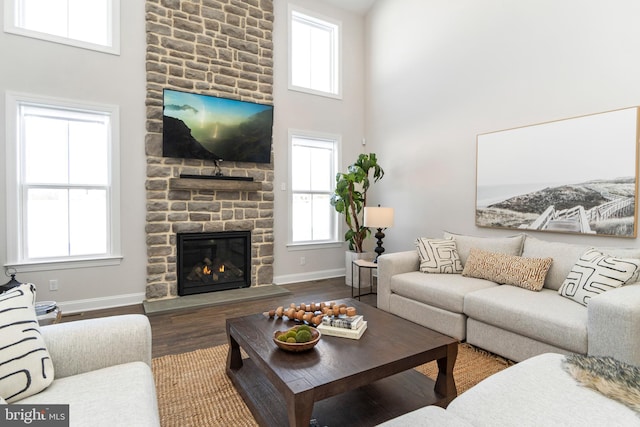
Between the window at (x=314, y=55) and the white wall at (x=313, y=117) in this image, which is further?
the window at (x=314, y=55)

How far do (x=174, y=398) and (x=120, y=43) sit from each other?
12.3 feet

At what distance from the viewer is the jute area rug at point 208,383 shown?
1.84 meters

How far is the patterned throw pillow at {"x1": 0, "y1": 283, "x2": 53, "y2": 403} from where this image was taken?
1193 millimetres

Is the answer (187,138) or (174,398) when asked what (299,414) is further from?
(187,138)

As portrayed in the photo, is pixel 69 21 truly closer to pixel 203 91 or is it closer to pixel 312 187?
pixel 203 91

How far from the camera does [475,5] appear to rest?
3.83 m

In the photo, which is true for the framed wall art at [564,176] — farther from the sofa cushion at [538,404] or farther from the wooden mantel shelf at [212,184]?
the wooden mantel shelf at [212,184]

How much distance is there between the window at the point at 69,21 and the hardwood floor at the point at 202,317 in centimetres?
288

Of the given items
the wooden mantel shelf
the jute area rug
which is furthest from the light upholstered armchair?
the wooden mantel shelf

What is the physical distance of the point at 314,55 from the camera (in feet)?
17.2

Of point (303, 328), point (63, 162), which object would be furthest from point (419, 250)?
point (63, 162)

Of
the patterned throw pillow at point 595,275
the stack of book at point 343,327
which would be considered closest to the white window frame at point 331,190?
the stack of book at point 343,327

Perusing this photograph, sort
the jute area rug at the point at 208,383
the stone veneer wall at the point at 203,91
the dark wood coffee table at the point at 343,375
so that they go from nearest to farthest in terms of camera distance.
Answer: the dark wood coffee table at the point at 343,375 < the jute area rug at the point at 208,383 < the stone veneer wall at the point at 203,91

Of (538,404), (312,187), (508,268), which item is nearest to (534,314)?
(508,268)
